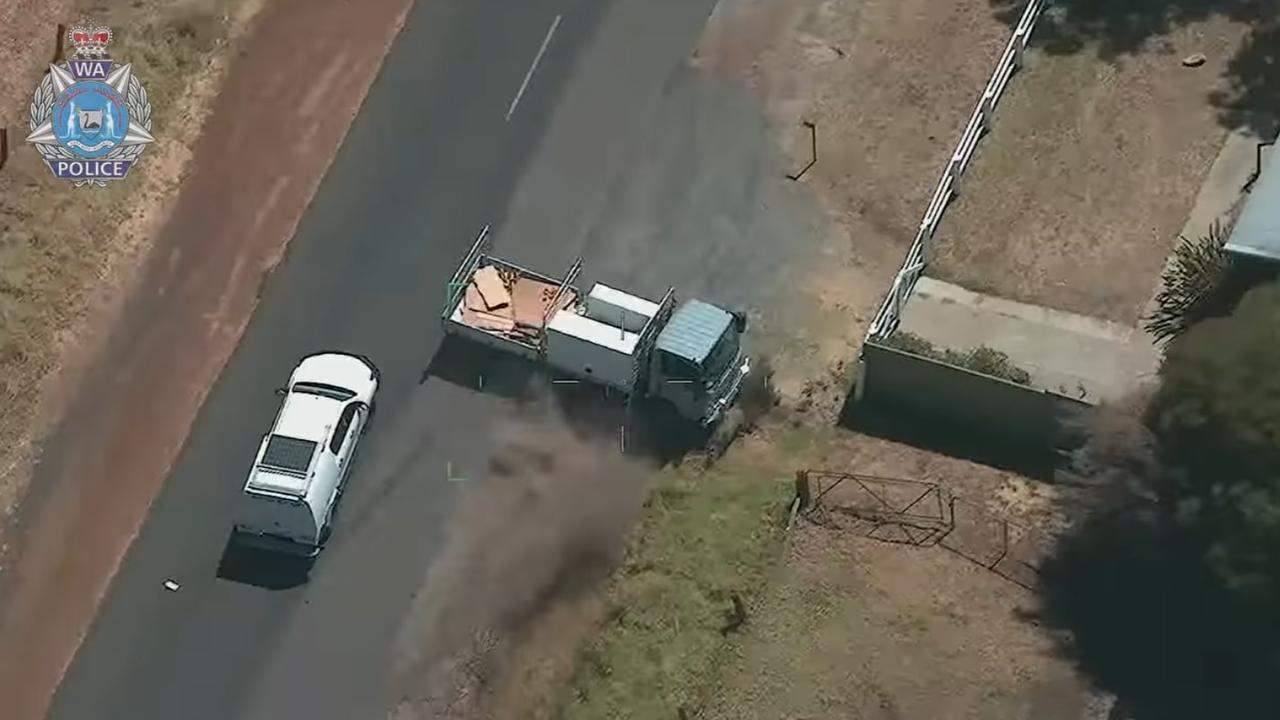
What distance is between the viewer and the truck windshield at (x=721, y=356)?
3644 cm

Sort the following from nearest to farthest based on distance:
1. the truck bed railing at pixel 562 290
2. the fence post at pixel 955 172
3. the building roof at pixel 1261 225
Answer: the building roof at pixel 1261 225, the truck bed railing at pixel 562 290, the fence post at pixel 955 172

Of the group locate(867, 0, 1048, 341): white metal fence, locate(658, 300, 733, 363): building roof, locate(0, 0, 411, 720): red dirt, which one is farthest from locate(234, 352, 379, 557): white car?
locate(867, 0, 1048, 341): white metal fence

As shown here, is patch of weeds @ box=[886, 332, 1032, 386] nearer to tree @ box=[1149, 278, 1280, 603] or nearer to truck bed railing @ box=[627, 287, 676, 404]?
tree @ box=[1149, 278, 1280, 603]

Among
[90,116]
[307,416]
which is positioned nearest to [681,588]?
[307,416]

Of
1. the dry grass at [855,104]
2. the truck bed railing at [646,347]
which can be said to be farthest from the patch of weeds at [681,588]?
the dry grass at [855,104]

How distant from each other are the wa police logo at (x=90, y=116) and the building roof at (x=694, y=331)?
15.4 metres

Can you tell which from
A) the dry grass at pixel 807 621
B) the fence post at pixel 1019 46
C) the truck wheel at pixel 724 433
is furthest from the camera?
the fence post at pixel 1019 46

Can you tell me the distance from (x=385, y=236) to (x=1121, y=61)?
67.0ft

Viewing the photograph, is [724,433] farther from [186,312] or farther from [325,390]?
[186,312]

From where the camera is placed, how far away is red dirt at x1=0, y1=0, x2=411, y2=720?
34812mm

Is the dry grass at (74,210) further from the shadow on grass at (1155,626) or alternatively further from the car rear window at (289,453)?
the shadow on grass at (1155,626)

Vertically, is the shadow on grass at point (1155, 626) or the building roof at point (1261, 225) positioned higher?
the building roof at point (1261, 225)

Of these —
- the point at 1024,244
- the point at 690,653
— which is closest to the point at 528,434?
the point at 690,653

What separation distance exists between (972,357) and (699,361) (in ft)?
21.1
